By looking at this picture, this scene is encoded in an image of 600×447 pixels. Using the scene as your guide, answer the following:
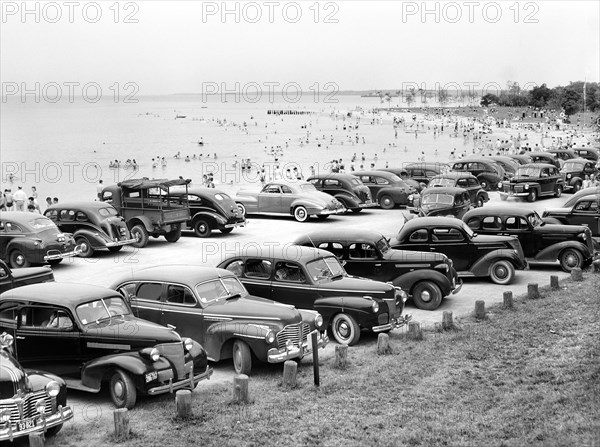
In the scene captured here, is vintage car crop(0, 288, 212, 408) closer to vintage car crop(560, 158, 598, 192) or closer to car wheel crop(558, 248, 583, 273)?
car wheel crop(558, 248, 583, 273)

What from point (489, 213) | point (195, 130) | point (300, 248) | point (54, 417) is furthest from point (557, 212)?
point (195, 130)

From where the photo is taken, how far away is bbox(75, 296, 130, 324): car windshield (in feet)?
38.4

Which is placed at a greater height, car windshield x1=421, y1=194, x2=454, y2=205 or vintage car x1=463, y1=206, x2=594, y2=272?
car windshield x1=421, y1=194, x2=454, y2=205

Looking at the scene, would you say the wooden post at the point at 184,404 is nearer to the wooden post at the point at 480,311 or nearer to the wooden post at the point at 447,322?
the wooden post at the point at 447,322

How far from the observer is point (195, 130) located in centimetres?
14250

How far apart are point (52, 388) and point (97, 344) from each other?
61.2 inches

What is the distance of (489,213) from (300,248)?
23.9 feet

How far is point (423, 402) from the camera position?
10742mm

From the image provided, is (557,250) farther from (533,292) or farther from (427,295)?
(427,295)

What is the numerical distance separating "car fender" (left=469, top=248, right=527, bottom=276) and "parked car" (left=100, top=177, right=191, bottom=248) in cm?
Result: 949

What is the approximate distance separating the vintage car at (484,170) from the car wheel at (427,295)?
849 inches

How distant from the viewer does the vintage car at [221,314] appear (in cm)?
1232

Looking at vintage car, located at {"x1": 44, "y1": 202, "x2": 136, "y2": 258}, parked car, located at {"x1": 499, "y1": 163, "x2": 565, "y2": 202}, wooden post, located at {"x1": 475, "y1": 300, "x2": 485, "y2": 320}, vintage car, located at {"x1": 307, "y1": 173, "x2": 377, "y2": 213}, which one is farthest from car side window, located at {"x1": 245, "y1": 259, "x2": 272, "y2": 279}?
parked car, located at {"x1": 499, "y1": 163, "x2": 565, "y2": 202}

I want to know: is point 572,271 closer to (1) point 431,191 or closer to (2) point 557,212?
(2) point 557,212
